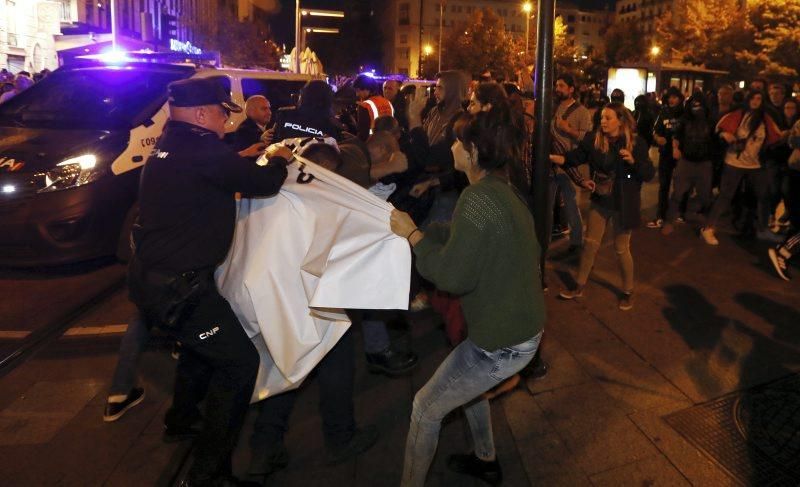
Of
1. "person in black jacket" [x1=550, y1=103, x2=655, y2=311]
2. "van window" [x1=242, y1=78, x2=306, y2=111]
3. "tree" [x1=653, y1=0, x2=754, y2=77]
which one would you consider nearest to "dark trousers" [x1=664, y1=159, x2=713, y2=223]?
"person in black jacket" [x1=550, y1=103, x2=655, y2=311]

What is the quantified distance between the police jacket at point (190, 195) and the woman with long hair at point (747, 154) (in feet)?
22.6

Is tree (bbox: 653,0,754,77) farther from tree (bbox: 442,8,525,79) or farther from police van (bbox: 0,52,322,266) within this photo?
police van (bbox: 0,52,322,266)

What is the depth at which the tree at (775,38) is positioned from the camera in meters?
29.9

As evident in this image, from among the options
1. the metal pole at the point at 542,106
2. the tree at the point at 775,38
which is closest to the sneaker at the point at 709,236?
the metal pole at the point at 542,106

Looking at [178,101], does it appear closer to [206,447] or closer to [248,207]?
[248,207]

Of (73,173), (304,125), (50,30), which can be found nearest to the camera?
(304,125)

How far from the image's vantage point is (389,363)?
4660 mm

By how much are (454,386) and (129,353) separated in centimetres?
219

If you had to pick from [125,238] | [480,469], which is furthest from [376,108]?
[480,469]

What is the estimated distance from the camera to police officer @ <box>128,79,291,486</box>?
2865 millimetres

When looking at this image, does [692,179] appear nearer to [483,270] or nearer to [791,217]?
[791,217]

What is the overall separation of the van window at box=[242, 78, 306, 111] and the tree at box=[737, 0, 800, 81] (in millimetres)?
27481

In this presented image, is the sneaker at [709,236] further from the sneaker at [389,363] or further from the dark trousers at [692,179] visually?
the sneaker at [389,363]

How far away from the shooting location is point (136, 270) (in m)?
3.03
